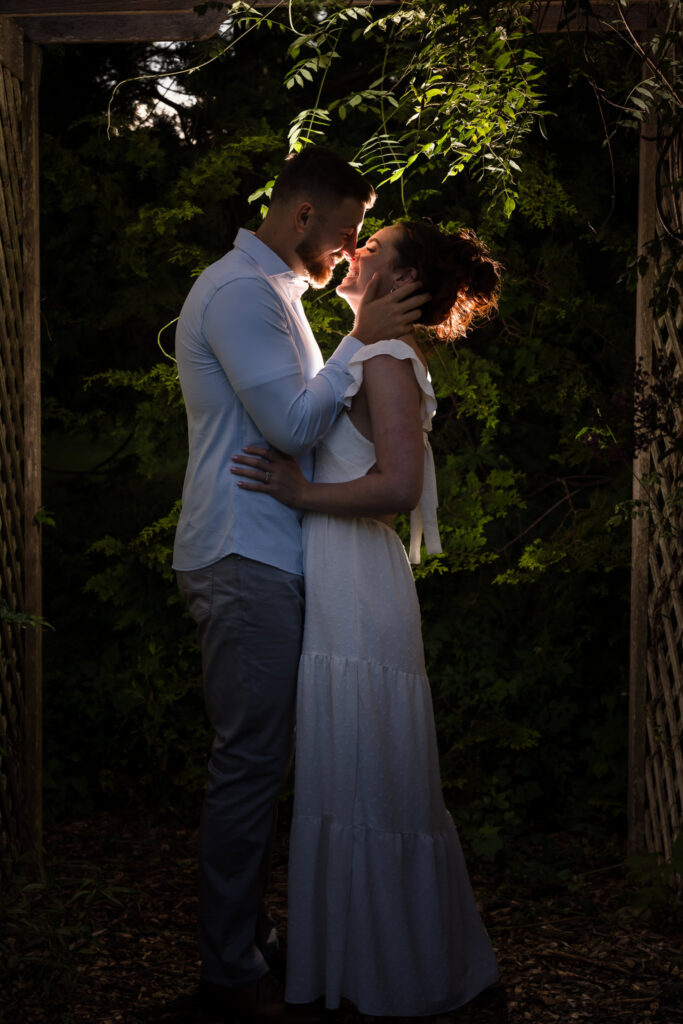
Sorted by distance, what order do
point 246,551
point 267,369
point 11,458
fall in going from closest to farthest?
point 267,369
point 246,551
point 11,458

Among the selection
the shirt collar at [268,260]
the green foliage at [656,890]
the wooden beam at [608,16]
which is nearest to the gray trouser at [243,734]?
the shirt collar at [268,260]

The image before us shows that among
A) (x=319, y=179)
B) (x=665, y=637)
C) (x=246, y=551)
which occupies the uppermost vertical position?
(x=319, y=179)

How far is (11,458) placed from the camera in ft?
11.4

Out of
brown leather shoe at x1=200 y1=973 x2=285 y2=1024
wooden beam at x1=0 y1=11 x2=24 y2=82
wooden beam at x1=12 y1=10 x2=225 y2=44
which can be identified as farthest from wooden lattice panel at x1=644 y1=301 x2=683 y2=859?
wooden beam at x1=0 y1=11 x2=24 y2=82

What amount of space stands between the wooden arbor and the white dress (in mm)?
1097

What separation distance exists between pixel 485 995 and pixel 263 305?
1.88 meters

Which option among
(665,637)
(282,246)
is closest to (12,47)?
(282,246)

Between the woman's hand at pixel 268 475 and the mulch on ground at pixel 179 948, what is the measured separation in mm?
1308

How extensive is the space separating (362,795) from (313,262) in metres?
1.30

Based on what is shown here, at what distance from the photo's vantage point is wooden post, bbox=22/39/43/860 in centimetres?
351

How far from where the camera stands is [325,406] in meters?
2.45

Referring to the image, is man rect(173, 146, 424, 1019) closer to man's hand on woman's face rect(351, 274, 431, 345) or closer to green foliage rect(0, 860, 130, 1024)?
man's hand on woman's face rect(351, 274, 431, 345)

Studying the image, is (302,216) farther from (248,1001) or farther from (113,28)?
(248,1001)

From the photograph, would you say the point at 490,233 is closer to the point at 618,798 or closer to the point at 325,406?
the point at 325,406
